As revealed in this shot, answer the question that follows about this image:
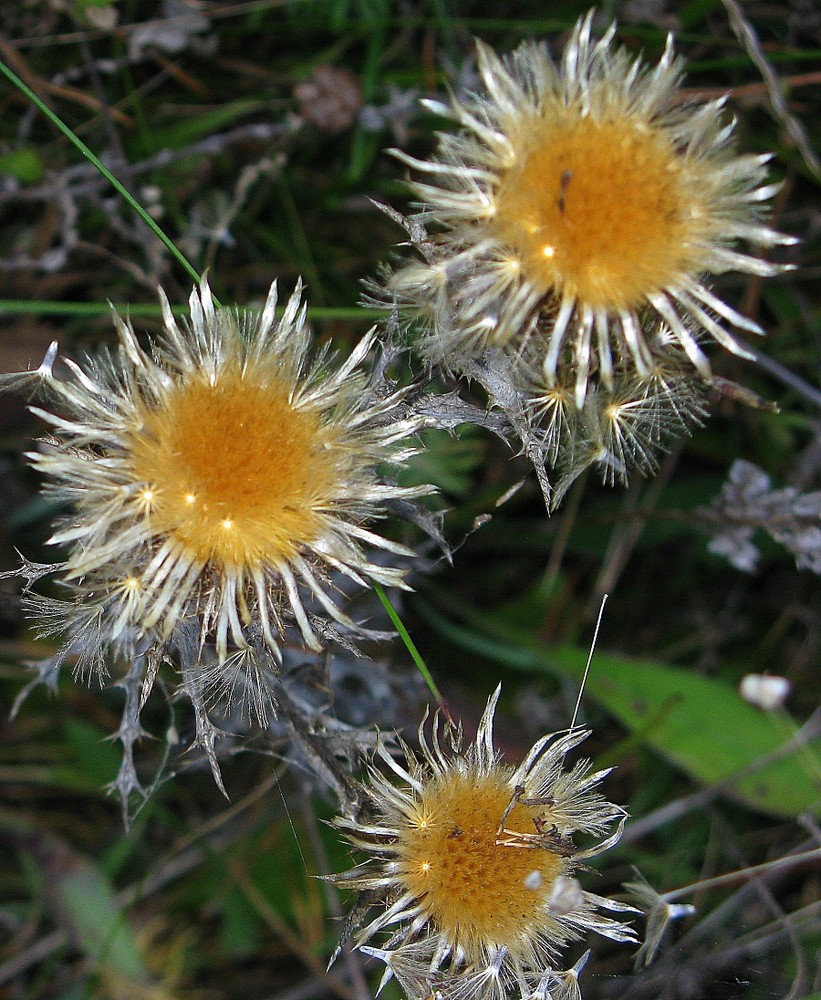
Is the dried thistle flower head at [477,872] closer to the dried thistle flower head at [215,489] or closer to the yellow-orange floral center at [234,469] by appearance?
the dried thistle flower head at [215,489]

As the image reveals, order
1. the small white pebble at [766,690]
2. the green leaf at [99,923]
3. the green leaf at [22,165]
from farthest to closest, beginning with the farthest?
the green leaf at [99,923] < the green leaf at [22,165] < the small white pebble at [766,690]

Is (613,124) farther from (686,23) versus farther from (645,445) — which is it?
(686,23)

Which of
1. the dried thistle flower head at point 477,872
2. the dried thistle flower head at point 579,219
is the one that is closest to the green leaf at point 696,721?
the dried thistle flower head at point 477,872

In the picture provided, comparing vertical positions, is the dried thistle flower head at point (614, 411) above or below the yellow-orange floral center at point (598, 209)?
below

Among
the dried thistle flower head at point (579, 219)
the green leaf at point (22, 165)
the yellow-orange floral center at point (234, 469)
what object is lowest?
the green leaf at point (22, 165)

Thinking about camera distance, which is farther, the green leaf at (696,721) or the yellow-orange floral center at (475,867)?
the green leaf at (696,721)

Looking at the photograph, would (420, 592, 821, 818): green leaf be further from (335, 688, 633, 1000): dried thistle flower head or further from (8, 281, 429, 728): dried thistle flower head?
(8, 281, 429, 728): dried thistle flower head

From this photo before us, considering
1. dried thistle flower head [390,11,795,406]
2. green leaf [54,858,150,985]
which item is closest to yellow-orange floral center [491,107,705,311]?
dried thistle flower head [390,11,795,406]
